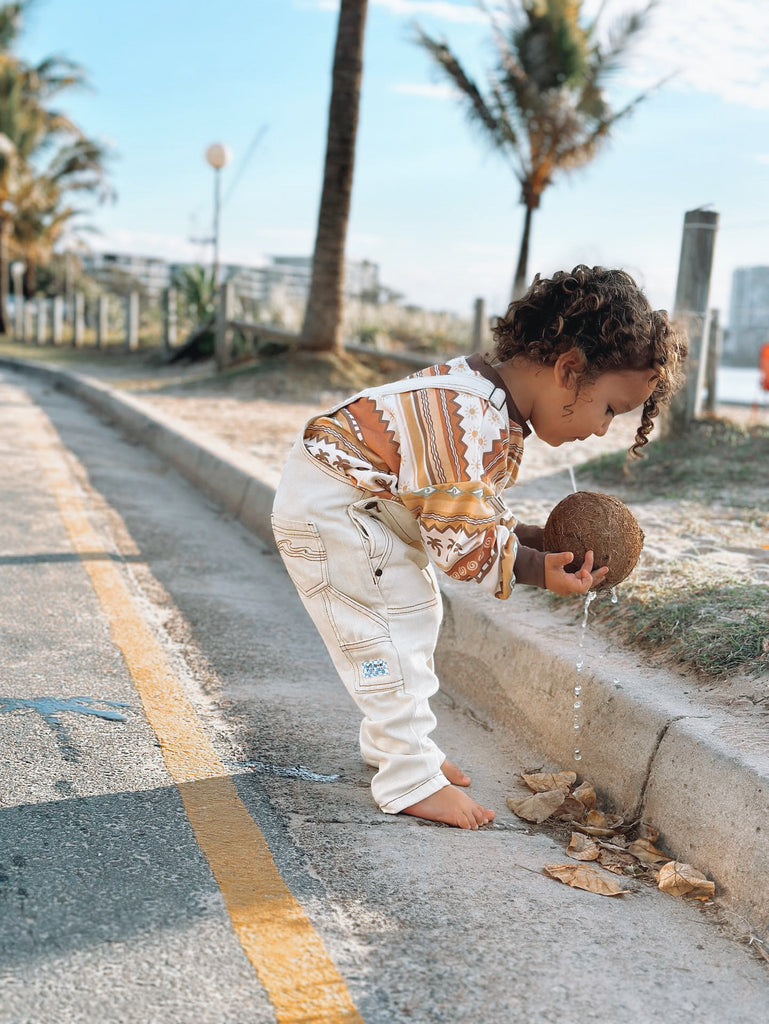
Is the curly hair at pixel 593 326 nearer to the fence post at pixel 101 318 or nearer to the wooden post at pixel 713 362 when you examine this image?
the wooden post at pixel 713 362

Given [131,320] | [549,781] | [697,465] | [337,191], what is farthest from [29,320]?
[549,781]

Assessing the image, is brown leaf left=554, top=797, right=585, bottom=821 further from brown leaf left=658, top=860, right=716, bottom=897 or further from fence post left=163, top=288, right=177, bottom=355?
fence post left=163, top=288, right=177, bottom=355

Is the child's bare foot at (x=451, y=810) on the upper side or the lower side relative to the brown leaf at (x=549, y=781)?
upper

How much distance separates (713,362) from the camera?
27.3 feet

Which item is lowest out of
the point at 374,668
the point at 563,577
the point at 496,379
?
the point at 374,668

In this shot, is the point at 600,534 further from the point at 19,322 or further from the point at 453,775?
the point at 19,322

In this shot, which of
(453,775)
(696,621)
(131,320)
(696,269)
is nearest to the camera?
(453,775)

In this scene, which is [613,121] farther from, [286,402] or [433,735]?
[433,735]

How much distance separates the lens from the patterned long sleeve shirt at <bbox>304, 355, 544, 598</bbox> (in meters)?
2.34

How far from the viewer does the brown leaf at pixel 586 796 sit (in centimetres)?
272

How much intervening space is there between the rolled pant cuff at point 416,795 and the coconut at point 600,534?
0.59m

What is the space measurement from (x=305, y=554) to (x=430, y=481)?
387mm

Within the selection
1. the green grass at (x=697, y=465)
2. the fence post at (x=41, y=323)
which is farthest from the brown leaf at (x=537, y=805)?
the fence post at (x=41, y=323)

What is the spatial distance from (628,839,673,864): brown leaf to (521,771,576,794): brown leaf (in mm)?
303
